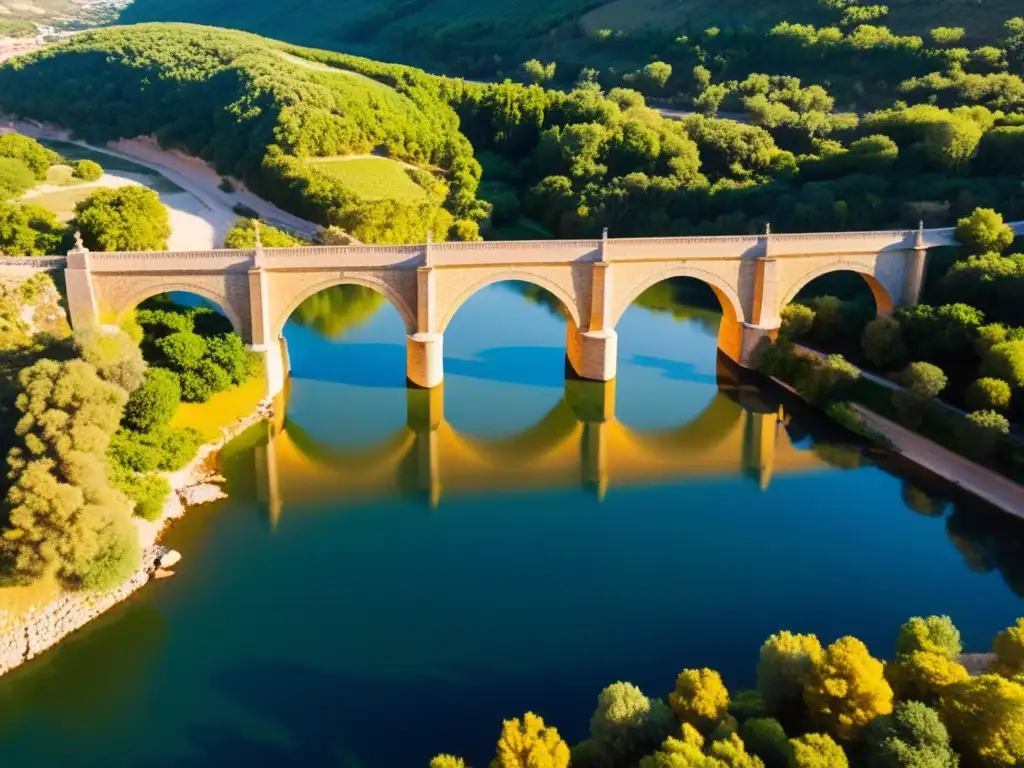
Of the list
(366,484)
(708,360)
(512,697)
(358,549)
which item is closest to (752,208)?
(708,360)

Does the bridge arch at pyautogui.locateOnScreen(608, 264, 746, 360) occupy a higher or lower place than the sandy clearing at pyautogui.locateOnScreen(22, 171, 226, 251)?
lower

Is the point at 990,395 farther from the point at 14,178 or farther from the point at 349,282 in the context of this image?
the point at 14,178

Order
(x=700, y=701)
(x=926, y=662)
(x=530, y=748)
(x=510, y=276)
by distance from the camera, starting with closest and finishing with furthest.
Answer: (x=530, y=748) → (x=700, y=701) → (x=926, y=662) → (x=510, y=276)

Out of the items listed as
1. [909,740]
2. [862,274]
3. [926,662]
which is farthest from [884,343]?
[909,740]

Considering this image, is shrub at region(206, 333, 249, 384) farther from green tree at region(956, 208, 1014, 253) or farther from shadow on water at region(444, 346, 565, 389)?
green tree at region(956, 208, 1014, 253)

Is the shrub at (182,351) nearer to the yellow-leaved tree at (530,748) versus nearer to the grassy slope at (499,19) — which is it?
the yellow-leaved tree at (530,748)

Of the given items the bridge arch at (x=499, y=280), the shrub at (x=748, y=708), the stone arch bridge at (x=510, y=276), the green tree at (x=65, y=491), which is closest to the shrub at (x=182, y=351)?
the stone arch bridge at (x=510, y=276)

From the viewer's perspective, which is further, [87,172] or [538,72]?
[538,72]

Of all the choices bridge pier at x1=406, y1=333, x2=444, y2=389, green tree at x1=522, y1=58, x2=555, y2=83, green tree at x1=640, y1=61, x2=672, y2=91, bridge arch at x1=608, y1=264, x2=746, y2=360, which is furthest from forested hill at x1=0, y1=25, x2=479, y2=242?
green tree at x1=640, y1=61, x2=672, y2=91
